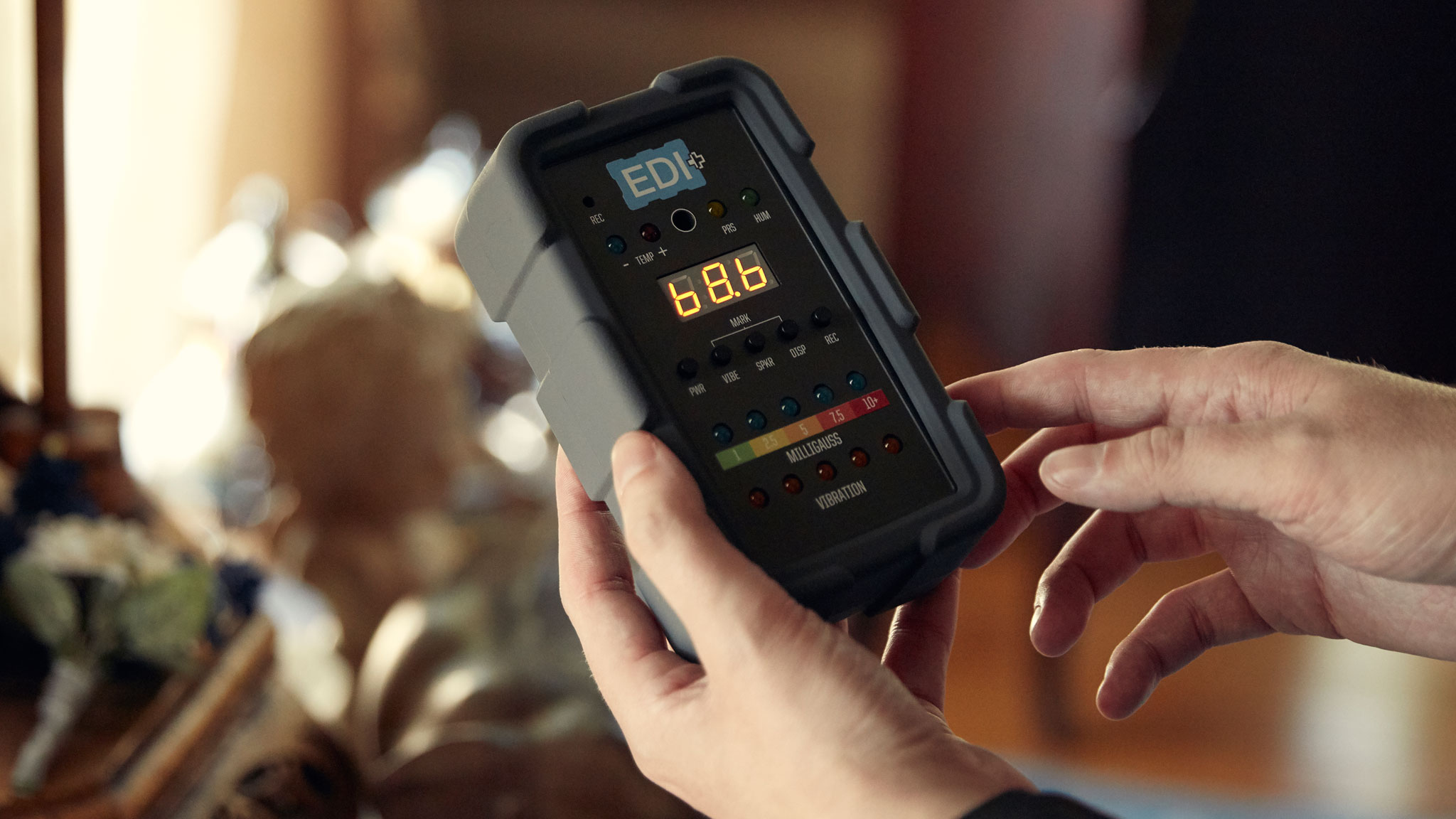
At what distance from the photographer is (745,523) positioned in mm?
647

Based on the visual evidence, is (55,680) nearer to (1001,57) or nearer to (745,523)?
(745,523)

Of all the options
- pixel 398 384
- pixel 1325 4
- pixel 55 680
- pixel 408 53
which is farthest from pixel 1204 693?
pixel 408 53

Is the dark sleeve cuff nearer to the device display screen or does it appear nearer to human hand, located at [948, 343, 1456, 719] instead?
human hand, located at [948, 343, 1456, 719]

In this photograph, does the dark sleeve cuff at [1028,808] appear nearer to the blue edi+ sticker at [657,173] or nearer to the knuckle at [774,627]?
the knuckle at [774,627]

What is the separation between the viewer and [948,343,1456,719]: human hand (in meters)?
0.59

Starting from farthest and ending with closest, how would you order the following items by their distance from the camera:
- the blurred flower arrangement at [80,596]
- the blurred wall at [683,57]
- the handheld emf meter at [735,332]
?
the blurred wall at [683,57] < the blurred flower arrangement at [80,596] < the handheld emf meter at [735,332]

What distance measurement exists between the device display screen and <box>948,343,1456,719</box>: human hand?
17cm

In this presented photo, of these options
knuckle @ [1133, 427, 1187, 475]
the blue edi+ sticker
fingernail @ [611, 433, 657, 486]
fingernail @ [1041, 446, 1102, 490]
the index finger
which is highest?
the blue edi+ sticker

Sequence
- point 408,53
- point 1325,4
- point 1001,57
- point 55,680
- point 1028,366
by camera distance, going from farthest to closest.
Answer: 1. point 408,53
2. point 1001,57
3. point 1325,4
4. point 55,680
5. point 1028,366

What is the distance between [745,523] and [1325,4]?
5.96 ft

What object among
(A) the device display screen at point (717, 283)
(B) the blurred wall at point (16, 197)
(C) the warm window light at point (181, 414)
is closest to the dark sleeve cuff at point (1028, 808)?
(A) the device display screen at point (717, 283)

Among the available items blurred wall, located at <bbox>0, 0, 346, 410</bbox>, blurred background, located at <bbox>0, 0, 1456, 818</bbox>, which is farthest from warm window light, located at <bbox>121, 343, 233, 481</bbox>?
blurred wall, located at <bbox>0, 0, 346, 410</bbox>

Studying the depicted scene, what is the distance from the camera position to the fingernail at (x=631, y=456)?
58 centimetres

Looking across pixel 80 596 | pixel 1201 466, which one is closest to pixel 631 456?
pixel 1201 466
